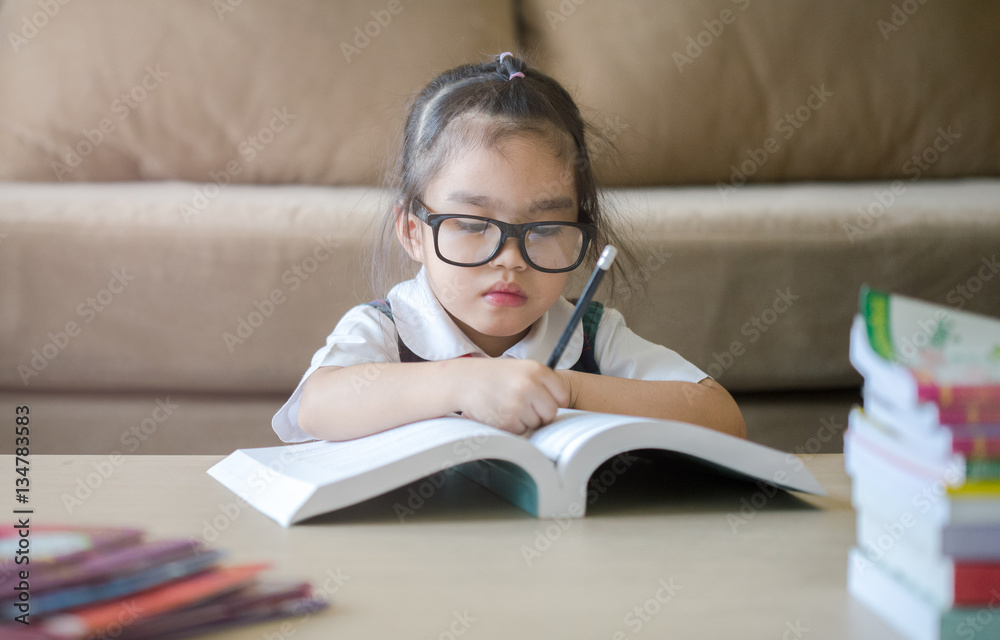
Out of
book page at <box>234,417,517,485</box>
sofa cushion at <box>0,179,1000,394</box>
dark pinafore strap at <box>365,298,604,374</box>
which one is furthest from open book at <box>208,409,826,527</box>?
sofa cushion at <box>0,179,1000,394</box>

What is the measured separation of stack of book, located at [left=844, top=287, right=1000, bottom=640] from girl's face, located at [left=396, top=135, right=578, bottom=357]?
0.59m

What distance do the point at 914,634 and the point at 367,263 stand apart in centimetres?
115

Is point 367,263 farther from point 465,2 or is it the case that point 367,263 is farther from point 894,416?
point 894,416

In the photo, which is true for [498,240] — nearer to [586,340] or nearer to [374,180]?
[586,340]

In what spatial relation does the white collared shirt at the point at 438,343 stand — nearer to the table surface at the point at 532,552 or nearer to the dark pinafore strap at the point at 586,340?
the dark pinafore strap at the point at 586,340

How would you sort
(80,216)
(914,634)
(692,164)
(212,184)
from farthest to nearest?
(692,164) < (212,184) < (80,216) < (914,634)

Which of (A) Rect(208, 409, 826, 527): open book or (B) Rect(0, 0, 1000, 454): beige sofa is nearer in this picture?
(A) Rect(208, 409, 826, 527): open book

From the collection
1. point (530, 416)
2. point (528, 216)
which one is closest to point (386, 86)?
point (528, 216)

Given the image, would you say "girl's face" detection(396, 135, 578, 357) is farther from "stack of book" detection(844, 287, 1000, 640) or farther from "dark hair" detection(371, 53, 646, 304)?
"stack of book" detection(844, 287, 1000, 640)

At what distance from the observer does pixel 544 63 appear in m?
1.86

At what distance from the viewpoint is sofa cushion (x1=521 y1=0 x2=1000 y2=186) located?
183cm

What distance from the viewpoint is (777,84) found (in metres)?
1.85

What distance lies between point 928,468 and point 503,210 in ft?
2.22

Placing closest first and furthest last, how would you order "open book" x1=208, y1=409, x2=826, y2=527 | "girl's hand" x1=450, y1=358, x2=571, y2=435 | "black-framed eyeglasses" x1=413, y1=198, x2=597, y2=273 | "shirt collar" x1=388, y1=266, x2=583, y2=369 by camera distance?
"open book" x1=208, y1=409, x2=826, y2=527, "girl's hand" x1=450, y1=358, x2=571, y2=435, "black-framed eyeglasses" x1=413, y1=198, x2=597, y2=273, "shirt collar" x1=388, y1=266, x2=583, y2=369
